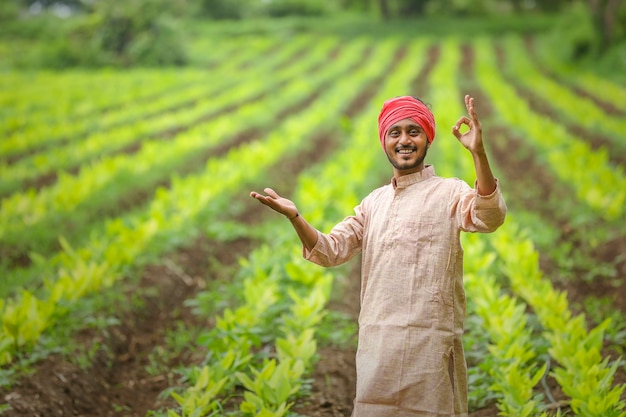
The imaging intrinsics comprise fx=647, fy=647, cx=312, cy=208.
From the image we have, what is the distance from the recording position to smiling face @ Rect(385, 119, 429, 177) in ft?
7.62

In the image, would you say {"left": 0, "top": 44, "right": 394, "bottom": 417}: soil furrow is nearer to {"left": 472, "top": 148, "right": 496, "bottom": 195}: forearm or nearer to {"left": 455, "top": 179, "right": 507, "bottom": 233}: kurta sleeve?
{"left": 455, "top": 179, "right": 507, "bottom": 233}: kurta sleeve

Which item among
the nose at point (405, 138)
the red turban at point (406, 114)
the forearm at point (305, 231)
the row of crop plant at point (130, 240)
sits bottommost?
the row of crop plant at point (130, 240)

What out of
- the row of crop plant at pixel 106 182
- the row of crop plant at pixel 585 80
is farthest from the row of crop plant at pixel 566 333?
the row of crop plant at pixel 585 80

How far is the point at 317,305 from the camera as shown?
155 inches

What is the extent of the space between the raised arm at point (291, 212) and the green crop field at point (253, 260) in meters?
0.67

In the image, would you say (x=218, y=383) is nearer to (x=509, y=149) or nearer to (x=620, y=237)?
(x=620, y=237)

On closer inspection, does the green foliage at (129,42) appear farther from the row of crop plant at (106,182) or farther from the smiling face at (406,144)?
the smiling face at (406,144)

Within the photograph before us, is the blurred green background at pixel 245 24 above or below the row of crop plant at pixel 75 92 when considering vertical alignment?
above

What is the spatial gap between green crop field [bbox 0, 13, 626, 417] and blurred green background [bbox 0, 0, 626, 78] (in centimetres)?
526

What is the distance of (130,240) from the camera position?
18.2 ft

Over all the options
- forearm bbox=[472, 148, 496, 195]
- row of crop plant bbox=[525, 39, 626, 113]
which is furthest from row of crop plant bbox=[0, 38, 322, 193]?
row of crop plant bbox=[525, 39, 626, 113]

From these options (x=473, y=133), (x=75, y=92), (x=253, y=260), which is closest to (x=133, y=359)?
(x=253, y=260)

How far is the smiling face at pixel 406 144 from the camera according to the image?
232 centimetres

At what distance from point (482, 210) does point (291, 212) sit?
651 millimetres
